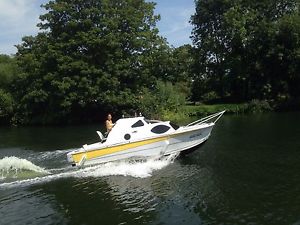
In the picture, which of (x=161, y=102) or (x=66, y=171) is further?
(x=161, y=102)

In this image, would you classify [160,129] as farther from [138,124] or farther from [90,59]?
[90,59]

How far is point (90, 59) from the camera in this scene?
6494 cm

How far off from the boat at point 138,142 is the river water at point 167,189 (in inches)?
21.0

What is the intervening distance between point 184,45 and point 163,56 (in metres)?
15.6

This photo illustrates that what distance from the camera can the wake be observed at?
25.3 m

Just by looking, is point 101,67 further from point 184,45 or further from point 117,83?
point 184,45

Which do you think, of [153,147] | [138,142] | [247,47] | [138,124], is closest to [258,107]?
[247,47]

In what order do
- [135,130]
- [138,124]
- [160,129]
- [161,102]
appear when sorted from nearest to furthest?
[135,130], [138,124], [160,129], [161,102]

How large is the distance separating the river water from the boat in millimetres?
533

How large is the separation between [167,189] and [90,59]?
1782 inches

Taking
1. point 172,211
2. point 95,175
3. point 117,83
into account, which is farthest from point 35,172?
point 117,83

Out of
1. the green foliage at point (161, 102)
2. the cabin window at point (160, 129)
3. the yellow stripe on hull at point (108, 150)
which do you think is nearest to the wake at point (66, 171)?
the yellow stripe on hull at point (108, 150)

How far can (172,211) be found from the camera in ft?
61.2

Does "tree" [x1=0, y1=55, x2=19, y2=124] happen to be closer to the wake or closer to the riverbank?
the riverbank
